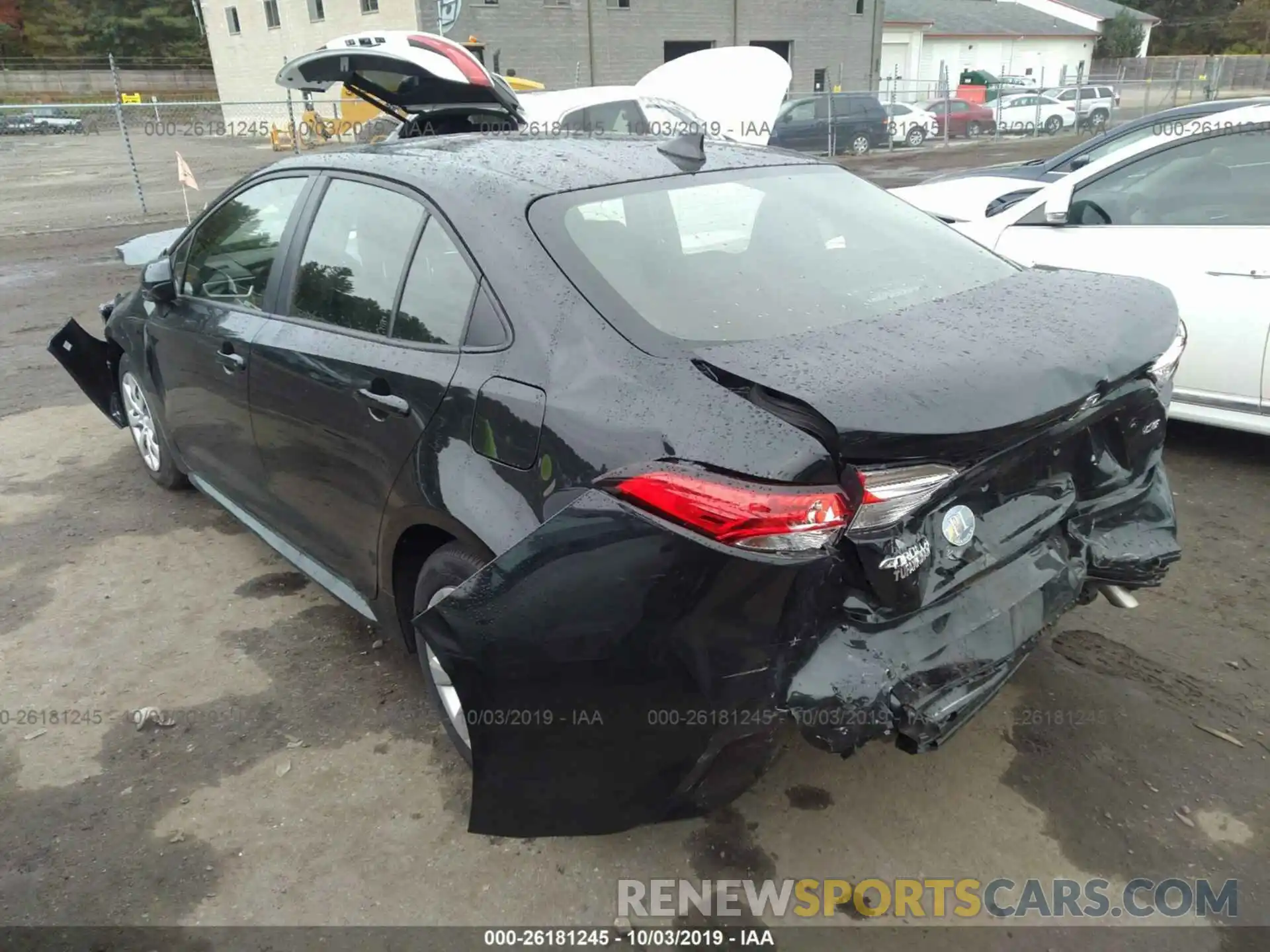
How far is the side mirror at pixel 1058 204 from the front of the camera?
4883mm

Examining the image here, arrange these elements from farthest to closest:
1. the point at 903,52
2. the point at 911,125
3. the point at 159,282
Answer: the point at 903,52, the point at 911,125, the point at 159,282

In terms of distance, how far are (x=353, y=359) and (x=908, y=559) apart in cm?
172

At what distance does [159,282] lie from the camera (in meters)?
3.95

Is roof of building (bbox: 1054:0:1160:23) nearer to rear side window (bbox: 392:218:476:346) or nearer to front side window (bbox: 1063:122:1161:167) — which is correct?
front side window (bbox: 1063:122:1161:167)

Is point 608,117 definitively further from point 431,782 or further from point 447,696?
point 431,782

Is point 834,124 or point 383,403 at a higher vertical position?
point 383,403

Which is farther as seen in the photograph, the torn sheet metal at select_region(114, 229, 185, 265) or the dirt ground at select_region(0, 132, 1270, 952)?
the torn sheet metal at select_region(114, 229, 185, 265)

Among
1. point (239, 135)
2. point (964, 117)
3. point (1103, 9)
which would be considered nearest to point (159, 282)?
point (964, 117)

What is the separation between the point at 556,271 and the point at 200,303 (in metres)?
2.08

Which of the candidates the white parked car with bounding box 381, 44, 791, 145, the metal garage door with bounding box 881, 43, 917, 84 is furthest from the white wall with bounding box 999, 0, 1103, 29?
the white parked car with bounding box 381, 44, 791, 145

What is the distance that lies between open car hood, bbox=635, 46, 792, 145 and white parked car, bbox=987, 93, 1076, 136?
1697cm

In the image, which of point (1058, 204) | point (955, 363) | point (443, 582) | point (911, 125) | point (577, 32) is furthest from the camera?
point (577, 32)

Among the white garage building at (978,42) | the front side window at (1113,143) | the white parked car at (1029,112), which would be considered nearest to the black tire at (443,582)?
the front side window at (1113,143)

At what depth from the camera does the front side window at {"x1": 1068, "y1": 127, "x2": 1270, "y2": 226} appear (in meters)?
4.42
